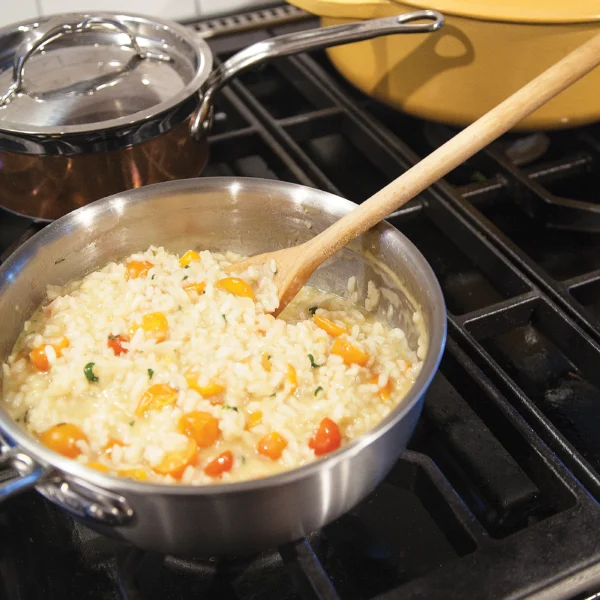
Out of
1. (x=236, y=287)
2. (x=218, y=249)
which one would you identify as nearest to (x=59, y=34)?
(x=218, y=249)

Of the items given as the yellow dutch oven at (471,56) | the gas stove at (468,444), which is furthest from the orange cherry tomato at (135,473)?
the yellow dutch oven at (471,56)

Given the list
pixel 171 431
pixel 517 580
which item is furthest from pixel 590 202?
pixel 171 431

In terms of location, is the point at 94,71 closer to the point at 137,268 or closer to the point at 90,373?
the point at 137,268

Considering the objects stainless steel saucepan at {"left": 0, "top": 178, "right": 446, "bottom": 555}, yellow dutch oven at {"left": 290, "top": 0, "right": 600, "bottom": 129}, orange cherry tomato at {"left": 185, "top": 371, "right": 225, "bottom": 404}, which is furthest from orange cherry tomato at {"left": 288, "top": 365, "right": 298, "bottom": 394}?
yellow dutch oven at {"left": 290, "top": 0, "right": 600, "bottom": 129}

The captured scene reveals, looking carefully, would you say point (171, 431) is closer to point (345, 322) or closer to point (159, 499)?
point (159, 499)

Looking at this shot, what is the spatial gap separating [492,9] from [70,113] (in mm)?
840

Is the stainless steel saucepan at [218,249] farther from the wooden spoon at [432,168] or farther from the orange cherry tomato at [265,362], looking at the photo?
the orange cherry tomato at [265,362]

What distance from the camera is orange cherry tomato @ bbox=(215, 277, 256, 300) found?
126 centimetres

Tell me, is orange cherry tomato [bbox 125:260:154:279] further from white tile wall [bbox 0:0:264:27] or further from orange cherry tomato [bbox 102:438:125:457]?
white tile wall [bbox 0:0:264:27]

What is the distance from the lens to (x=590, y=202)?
1626 mm

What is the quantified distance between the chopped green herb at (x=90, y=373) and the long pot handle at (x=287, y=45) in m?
0.57

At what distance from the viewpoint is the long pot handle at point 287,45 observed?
55.3 inches

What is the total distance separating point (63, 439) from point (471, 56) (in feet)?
3.50

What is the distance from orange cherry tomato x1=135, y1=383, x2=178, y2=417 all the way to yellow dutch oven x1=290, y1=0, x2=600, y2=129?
86 cm
